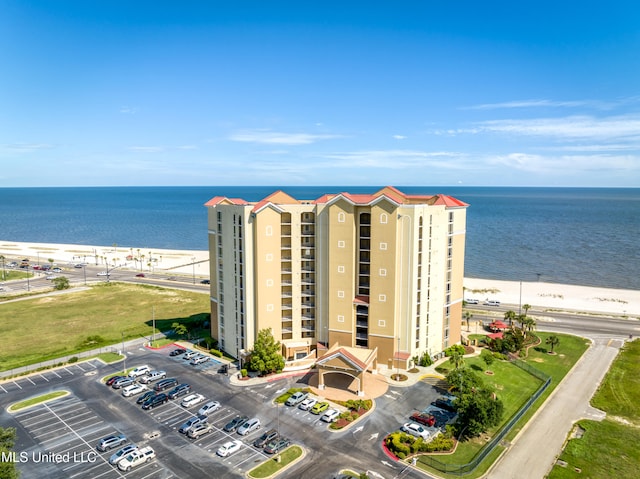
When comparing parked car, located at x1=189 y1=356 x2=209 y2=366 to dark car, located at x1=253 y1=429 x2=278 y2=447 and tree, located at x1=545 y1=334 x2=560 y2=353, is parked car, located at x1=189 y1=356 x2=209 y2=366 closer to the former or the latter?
dark car, located at x1=253 y1=429 x2=278 y2=447

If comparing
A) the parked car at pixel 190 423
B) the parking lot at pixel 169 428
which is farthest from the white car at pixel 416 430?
the parked car at pixel 190 423

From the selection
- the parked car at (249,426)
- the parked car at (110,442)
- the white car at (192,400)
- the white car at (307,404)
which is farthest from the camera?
the white car at (192,400)

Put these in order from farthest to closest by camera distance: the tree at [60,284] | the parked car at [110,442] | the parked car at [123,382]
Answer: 1. the tree at [60,284]
2. the parked car at [123,382]
3. the parked car at [110,442]

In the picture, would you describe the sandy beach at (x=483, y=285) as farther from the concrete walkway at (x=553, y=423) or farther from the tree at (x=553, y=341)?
the concrete walkway at (x=553, y=423)

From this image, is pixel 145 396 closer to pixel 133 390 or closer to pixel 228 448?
pixel 133 390

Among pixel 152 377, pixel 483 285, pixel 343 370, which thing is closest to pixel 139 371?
pixel 152 377

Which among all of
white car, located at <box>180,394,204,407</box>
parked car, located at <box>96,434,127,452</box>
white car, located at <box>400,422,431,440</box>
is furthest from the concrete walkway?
parked car, located at <box>96,434,127,452</box>
